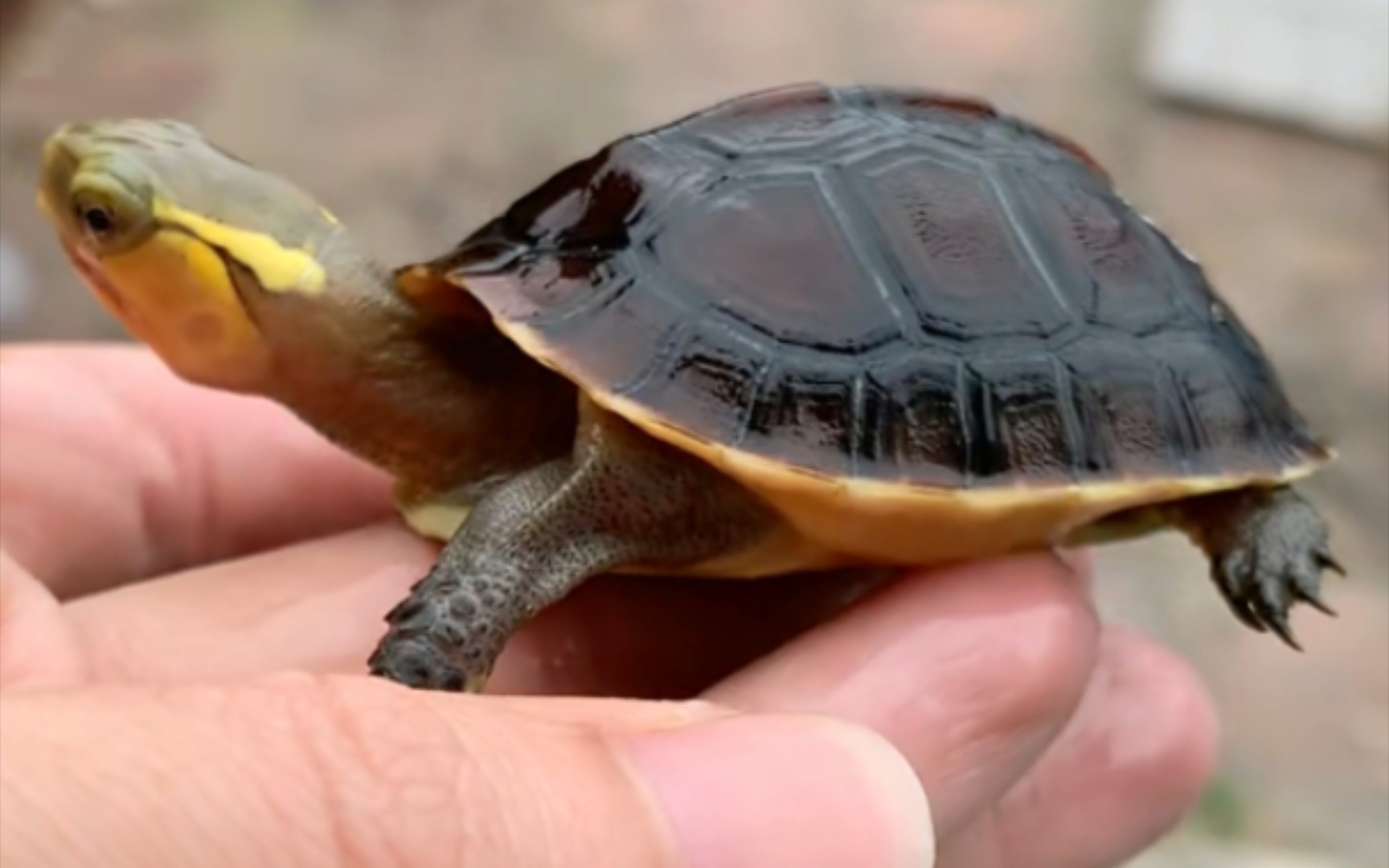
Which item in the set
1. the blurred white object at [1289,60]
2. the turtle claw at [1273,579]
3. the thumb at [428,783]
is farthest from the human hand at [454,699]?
the blurred white object at [1289,60]

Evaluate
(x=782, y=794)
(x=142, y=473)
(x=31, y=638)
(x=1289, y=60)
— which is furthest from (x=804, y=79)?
(x=782, y=794)

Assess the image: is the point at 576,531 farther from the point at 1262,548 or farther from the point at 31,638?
the point at 1262,548

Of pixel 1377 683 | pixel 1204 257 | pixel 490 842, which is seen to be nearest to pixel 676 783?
pixel 490 842

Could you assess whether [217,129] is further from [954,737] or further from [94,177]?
[954,737]

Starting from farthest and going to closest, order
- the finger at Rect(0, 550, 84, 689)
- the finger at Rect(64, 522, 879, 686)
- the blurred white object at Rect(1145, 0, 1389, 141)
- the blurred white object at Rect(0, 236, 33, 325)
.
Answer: the blurred white object at Rect(1145, 0, 1389, 141), the blurred white object at Rect(0, 236, 33, 325), the finger at Rect(64, 522, 879, 686), the finger at Rect(0, 550, 84, 689)

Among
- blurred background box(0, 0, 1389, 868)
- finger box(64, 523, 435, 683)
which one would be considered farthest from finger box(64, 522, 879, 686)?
blurred background box(0, 0, 1389, 868)

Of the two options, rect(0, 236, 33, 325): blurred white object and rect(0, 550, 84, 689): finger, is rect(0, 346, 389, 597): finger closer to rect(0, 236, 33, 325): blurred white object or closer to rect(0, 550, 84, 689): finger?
rect(0, 550, 84, 689): finger
